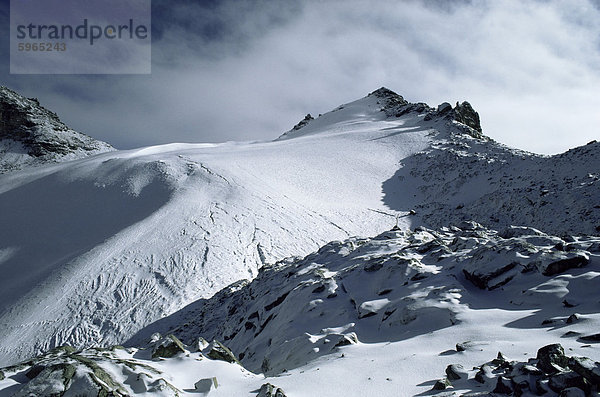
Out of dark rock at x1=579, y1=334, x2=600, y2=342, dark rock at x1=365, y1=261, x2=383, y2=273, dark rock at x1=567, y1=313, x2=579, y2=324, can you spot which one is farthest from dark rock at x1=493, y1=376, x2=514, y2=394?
dark rock at x1=365, y1=261, x2=383, y2=273

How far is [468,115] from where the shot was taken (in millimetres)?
58969

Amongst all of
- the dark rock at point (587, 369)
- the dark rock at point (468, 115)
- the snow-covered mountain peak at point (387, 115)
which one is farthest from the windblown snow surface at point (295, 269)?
the dark rock at point (468, 115)

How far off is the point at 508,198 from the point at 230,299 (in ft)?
68.1

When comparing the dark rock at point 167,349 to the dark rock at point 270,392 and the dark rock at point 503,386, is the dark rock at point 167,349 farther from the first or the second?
the dark rock at point 503,386

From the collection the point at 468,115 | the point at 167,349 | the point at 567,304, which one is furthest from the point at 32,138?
the point at 567,304

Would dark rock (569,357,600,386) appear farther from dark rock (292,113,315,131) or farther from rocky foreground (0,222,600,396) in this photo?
dark rock (292,113,315,131)

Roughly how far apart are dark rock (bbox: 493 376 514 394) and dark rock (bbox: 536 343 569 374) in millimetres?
495

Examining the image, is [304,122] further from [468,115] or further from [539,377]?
[539,377]

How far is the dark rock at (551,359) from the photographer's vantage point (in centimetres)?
425

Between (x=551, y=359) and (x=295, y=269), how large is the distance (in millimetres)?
9803

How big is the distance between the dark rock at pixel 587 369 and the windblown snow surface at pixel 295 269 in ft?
1.32

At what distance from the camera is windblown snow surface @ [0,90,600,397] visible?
5.96 m

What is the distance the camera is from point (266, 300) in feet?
39.5

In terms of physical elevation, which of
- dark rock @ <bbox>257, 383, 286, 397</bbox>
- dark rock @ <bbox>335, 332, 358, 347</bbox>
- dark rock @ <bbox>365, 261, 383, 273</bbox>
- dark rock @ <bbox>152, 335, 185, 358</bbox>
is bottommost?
dark rock @ <bbox>335, 332, 358, 347</bbox>
